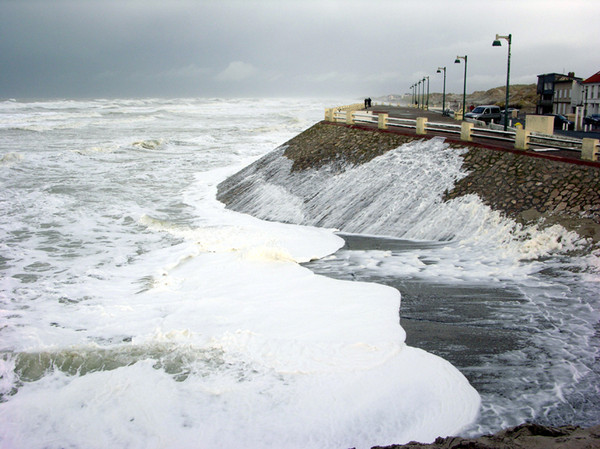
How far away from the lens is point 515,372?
7.47 m

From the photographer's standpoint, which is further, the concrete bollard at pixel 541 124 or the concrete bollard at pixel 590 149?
the concrete bollard at pixel 541 124

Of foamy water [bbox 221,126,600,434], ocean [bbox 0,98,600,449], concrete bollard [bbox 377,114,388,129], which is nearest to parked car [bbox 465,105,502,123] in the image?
concrete bollard [bbox 377,114,388,129]

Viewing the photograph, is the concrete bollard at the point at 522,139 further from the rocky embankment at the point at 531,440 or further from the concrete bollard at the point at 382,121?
the rocky embankment at the point at 531,440

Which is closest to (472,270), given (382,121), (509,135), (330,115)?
(509,135)

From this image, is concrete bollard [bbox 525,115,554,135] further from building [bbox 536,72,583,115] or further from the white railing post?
building [bbox 536,72,583,115]

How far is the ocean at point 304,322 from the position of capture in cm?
663

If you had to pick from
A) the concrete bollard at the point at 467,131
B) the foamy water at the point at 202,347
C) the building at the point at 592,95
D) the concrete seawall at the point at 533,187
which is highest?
the building at the point at 592,95

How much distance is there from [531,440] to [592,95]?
54.5 m

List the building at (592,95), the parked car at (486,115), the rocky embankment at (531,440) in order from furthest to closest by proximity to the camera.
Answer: the building at (592,95)
the parked car at (486,115)
the rocky embankment at (531,440)

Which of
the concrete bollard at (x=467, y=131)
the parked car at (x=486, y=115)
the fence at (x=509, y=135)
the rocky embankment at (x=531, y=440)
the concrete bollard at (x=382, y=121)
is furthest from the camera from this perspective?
the parked car at (x=486, y=115)

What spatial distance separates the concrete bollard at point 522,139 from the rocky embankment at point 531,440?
1184 cm

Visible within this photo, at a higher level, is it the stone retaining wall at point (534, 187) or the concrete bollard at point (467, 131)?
the concrete bollard at point (467, 131)

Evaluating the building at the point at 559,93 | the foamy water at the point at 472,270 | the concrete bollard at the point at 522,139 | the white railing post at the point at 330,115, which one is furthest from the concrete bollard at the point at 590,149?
the building at the point at 559,93

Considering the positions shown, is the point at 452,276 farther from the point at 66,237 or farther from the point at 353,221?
the point at 66,237
